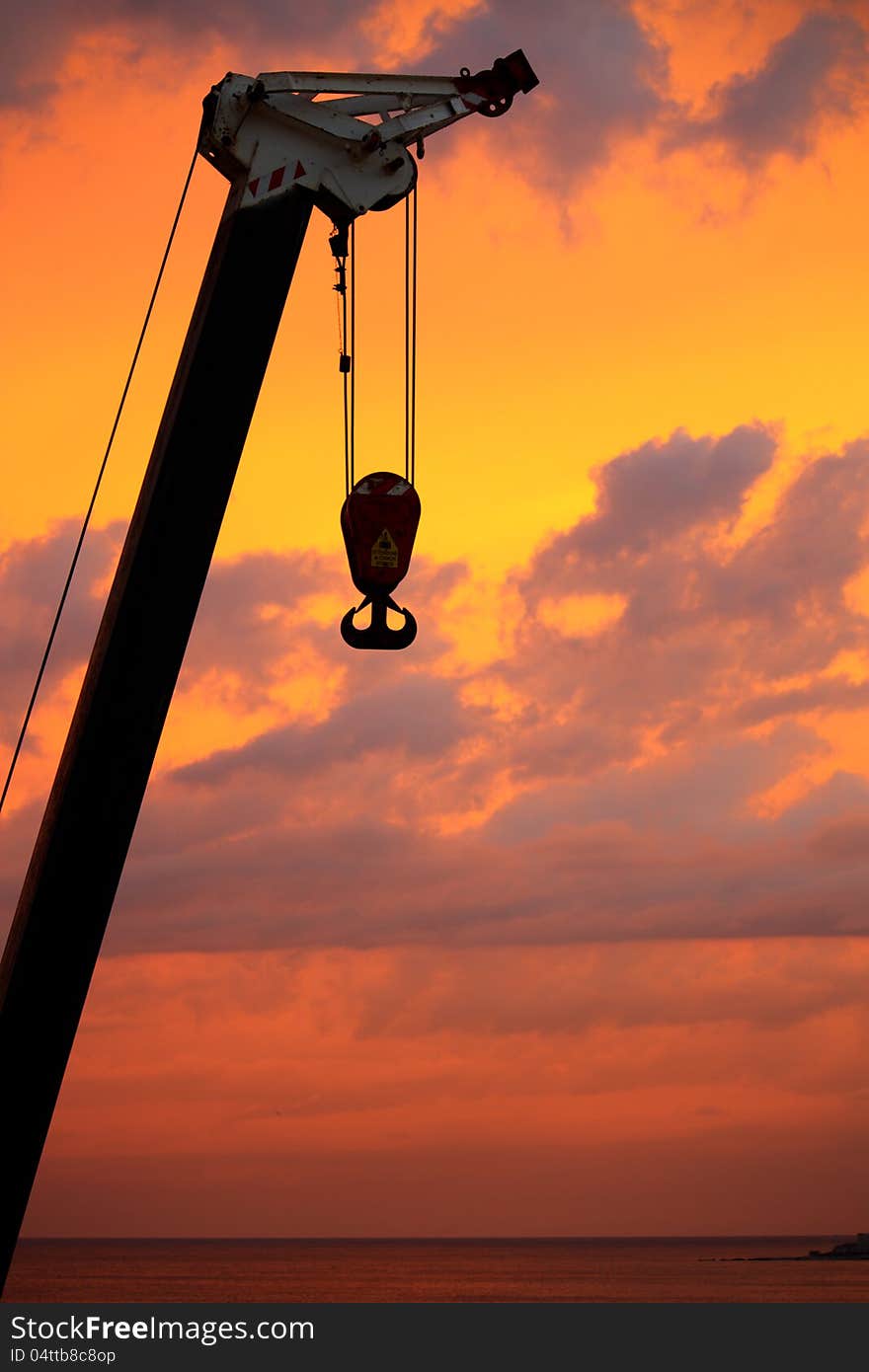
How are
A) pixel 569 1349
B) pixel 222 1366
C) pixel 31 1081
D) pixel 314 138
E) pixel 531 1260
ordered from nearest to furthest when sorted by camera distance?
pixel 31 1081 < pixel 314 138 < pixel 222 1366 < pixel 569 1349 < pixel 531 1260

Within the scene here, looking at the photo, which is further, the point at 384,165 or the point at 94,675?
the point at 384,165

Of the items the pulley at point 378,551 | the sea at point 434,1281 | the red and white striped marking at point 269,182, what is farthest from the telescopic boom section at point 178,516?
the sea at point 434,1281

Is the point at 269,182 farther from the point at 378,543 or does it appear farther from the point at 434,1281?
the point at 434,1281

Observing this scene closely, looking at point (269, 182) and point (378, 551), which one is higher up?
point (269, 182)

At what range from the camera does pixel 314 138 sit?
21.2 feet

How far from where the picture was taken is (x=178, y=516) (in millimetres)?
6000

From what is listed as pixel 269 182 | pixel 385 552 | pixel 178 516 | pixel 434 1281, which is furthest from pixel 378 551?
pixel 434 1281

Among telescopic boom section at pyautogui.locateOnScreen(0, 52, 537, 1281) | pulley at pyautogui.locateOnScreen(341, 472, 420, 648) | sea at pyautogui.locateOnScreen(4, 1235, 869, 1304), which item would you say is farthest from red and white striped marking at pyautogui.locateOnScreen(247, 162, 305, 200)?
sea at pyautogui.locateOnScreen(4, 1235, 869, 1304)

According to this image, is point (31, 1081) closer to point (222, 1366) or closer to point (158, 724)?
point (158, 724)

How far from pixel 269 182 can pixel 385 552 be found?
1.58 m

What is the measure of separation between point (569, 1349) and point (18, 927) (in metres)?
63.5

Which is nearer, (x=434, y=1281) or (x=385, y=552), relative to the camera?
(x=385, y=552)

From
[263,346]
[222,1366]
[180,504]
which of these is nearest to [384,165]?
[263,346]

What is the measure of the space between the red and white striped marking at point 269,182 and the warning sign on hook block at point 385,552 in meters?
1.47
